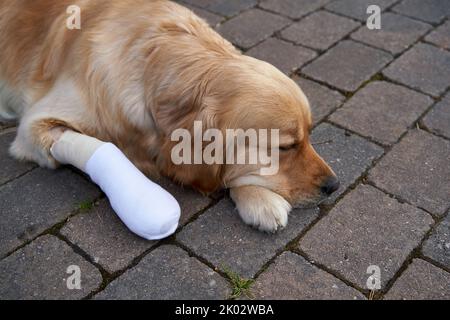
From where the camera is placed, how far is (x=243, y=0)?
4.86 meters

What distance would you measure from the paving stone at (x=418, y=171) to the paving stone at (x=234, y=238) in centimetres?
57

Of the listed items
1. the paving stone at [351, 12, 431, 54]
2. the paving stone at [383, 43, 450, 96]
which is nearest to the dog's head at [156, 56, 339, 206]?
the paving stone at [383, 43, 450, 96]

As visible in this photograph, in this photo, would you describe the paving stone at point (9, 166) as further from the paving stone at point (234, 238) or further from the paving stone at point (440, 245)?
the paving stone at point (440, 245)

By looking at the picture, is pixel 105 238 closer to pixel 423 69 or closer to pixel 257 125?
pixel 257 125

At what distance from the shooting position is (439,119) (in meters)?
3.48

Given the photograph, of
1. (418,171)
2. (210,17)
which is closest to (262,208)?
(418,171)

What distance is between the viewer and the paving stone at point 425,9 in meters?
4.64

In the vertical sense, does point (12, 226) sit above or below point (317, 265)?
above

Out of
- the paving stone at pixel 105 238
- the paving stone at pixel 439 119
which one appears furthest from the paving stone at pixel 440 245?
the paving stone at pixel 105 238

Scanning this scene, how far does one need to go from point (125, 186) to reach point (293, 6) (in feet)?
9.82

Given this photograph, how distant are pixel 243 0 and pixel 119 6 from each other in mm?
2218

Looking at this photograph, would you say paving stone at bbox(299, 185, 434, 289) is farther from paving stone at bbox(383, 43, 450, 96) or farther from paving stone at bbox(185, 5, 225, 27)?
paving stone at bbox(185, 5, 225, 27)
